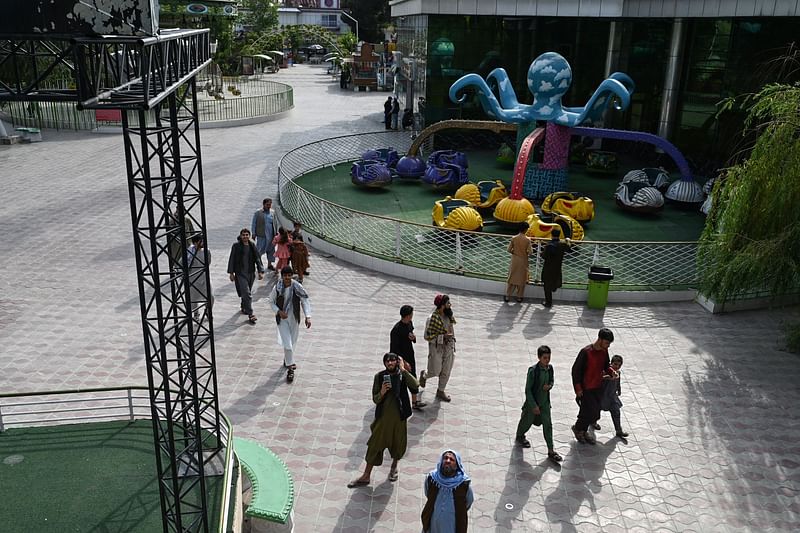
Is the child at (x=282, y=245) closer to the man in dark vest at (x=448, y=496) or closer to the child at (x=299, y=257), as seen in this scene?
the child at (x=299, y=257)

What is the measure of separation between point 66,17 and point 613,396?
267 inches

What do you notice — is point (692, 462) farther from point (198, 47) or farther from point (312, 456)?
point (198, 47)

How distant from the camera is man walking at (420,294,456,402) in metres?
8.86

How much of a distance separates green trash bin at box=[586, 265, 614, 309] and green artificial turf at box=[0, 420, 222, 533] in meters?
7.53

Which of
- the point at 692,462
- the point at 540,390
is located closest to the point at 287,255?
the point at 540,390

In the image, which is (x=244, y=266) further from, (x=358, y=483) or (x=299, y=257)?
(x=358, y=483)

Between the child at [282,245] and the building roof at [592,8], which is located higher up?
the building roof at [592,8]

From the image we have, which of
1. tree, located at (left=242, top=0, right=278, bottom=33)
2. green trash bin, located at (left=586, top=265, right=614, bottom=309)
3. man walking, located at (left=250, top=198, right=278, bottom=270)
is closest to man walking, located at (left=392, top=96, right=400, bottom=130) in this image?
man walking, located at (left=250, top=198, right=278, bottom=270)

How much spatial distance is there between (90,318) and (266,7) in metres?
60.1

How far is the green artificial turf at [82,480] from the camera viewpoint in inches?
259

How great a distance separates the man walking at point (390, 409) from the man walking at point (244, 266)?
473 cm

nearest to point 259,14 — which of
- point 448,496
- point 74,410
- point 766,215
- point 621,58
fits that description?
point 621,58

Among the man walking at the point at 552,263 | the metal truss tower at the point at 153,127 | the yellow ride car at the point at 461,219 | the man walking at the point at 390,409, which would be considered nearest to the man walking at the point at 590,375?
the man walking at the point at 390,409

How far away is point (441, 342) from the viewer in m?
8.99
